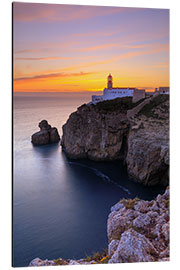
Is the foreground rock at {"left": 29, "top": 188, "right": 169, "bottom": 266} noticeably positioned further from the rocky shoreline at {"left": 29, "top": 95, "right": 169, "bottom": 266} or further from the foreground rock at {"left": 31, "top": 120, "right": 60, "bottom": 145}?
the foreground rock at {"left": 31, "top": 120, "right": 60, "bottom": 145}

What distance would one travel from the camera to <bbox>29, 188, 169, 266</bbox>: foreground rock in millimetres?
2709

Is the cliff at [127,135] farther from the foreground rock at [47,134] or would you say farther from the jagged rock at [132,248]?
the jagged rock at [132,248]

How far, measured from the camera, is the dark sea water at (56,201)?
18.6ft

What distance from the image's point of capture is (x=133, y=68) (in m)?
5.27

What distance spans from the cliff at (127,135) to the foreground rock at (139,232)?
20.7 ft

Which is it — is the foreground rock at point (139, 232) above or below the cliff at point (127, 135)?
below

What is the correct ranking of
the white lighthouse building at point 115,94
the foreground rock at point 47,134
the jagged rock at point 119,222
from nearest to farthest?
the jagged rock at point 119,222 → the white lighthouse building at point 115,94 → the foreground rock at point 47,134

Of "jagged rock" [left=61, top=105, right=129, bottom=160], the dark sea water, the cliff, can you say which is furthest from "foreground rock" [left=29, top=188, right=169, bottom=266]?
"jagged rock" [left=61, top=105, right=129, bottom=160]

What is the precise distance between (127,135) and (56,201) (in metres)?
7.88

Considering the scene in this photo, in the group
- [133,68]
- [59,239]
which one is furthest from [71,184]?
[133,68]

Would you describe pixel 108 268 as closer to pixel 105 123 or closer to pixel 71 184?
pixel 71 184

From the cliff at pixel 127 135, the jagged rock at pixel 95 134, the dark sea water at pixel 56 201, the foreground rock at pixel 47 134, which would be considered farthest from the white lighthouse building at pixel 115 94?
the dark sea water at pixel 56 201

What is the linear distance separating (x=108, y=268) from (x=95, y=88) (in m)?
3.92

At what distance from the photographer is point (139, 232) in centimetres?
290
